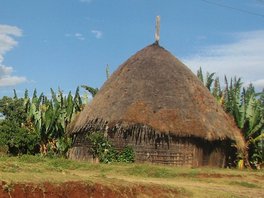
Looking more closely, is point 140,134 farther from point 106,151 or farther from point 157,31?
point 157,31

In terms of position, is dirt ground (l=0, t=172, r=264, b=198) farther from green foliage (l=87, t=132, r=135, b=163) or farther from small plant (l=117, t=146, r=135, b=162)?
green foliage (l=87, t=132, r=135, b=163)

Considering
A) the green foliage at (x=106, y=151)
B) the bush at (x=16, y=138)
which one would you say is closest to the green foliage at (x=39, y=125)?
the bush at (x=16, y=138)

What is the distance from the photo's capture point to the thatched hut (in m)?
20.9

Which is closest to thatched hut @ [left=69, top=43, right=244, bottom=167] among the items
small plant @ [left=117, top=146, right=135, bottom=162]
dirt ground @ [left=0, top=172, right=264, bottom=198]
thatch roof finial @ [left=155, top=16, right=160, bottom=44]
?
small plant @ [left=117, top=146, right=135, bottom=162]

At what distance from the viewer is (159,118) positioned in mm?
21000

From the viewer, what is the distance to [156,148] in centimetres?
2095

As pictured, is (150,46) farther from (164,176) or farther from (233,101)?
(164,176)

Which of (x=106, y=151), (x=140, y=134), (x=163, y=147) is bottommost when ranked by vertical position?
(x=106, y=151)

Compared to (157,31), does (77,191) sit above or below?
below

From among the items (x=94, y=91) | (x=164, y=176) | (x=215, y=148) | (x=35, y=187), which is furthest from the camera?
(x=94, y=91)

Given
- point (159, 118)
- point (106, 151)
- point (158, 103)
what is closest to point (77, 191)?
point (159, 118)

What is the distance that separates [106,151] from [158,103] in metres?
3.11

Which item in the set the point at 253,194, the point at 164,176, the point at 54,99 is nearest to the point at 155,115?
the point at 164,176

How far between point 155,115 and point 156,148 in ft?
4.65
